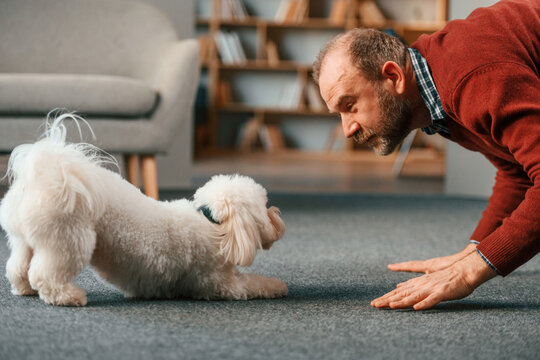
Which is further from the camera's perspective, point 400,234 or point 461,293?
point 400,234

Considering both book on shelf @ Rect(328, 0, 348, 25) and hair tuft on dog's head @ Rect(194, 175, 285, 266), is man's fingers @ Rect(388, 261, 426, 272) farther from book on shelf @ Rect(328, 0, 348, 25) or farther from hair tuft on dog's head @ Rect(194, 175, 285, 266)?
book on shelf @ Rect(328, 0, 348, 25)

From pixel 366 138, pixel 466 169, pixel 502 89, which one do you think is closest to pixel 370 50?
pixel 366 138

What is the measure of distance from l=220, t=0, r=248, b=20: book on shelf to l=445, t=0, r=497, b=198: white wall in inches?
130

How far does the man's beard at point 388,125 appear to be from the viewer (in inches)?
54.9

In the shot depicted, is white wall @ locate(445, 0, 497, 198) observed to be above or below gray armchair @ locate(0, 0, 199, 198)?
below

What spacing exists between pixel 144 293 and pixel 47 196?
27cm

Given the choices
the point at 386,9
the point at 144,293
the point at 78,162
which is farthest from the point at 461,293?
the point at 386,9

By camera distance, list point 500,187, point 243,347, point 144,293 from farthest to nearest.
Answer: point 500,187 → point 144,293 → point 243,347

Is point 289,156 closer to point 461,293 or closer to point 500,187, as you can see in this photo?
point 500,187

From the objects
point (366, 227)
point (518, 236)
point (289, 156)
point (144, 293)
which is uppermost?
point (518, 236)

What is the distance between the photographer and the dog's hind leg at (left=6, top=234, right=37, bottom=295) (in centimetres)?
126

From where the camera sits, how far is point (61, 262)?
46.0 inches

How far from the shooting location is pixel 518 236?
117cm

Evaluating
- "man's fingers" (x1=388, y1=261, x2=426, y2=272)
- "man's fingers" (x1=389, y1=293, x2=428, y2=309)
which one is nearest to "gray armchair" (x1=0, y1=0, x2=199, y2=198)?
"man's fingers" (x1=388, y1=261, x2=426, y2=272)
